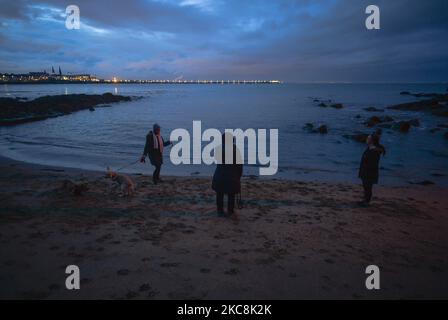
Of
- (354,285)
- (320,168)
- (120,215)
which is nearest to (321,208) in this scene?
(354,285)

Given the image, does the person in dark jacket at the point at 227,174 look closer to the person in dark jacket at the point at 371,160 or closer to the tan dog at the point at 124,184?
the tan dog at the point at 124,184

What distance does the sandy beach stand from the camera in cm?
440

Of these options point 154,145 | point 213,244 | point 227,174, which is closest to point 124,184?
point 154,145

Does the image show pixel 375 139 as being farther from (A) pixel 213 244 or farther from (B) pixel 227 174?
(A) pixel 213 244

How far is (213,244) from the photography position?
5.73 meters

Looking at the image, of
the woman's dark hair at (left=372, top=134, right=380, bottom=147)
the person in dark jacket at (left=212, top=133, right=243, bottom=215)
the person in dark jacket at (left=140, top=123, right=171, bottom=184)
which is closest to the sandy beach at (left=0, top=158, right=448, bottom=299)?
the person in dark jacket at (left=212, top=133, right=243, bottom=215)

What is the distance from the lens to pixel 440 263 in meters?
5.26

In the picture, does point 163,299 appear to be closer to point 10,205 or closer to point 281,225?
point 281,225

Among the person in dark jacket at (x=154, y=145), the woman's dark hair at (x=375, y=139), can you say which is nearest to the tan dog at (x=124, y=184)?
the person in dark jacket at (x=154, y=145)

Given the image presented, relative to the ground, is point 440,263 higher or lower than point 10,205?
lower

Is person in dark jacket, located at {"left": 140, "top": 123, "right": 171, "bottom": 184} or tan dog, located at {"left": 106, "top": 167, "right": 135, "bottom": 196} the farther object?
person in dark jacket, located at {"left": 140, "top": 123, "right": 171, "bottom": 184}

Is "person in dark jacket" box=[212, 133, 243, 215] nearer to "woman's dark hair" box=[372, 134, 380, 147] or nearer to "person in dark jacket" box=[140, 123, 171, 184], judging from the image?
"person in dark jacket" box=[140, 123, 171, 184]

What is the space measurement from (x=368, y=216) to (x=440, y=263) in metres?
2.20

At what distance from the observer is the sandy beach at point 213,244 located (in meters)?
4.40
